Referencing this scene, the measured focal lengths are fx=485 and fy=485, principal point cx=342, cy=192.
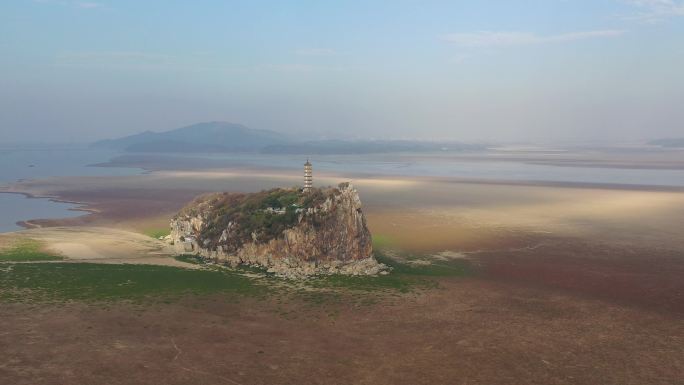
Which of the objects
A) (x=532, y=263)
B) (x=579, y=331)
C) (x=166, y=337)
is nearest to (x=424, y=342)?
(x=579, y=331)

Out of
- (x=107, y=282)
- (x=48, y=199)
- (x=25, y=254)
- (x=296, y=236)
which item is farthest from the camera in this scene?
(x=48, y=199)

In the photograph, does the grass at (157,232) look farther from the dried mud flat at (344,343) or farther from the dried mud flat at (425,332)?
the dried mud flat at (344,343)

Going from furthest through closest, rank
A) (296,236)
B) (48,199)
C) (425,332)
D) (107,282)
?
1. (48,199)
2. (296,236)
3. (107,282)
4. (425,332)

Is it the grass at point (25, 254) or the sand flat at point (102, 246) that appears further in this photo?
the sand flat at point (102, 246)

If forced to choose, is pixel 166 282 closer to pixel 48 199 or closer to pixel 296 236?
pixel 296 236

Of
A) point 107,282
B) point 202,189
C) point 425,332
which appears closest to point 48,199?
point 202,189

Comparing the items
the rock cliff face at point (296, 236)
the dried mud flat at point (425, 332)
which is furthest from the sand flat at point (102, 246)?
the dried mud flat at point (425, 332)

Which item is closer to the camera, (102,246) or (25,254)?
(25,254)
